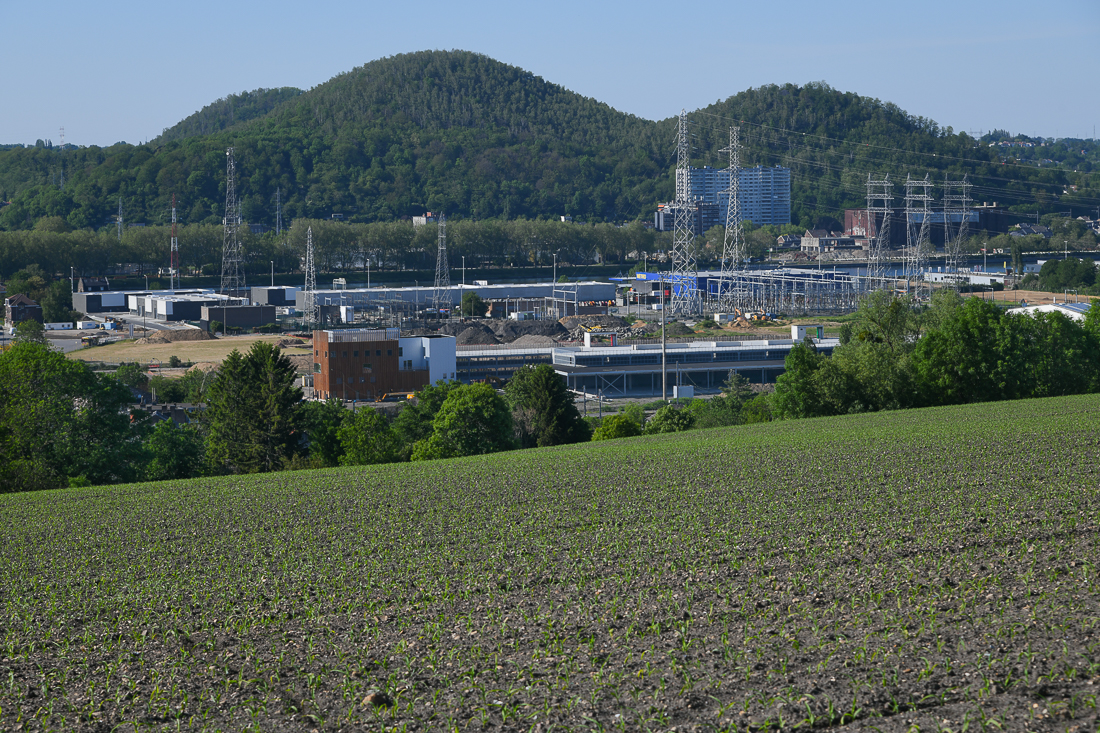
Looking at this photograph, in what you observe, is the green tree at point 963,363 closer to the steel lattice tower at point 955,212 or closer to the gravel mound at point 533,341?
the gravel mound at point 533,341

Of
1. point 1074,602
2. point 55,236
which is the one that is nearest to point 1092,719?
point 1074,602

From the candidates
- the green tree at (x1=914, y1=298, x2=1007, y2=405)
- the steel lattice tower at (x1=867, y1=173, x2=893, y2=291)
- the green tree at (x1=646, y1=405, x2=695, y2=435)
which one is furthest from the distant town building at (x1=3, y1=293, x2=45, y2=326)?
the green tree at (x1=914, y1=298, x2=1007, y2=405)

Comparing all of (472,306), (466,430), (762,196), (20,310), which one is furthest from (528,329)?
(762,196)

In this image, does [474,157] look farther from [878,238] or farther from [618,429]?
[618,429]

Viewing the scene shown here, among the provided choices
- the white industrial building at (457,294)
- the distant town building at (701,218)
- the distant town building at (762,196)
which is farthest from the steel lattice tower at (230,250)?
the distant town building at (762,196)

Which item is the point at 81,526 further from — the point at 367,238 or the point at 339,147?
the point at 339,147

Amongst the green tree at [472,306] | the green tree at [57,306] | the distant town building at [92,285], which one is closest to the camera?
the green tree at [57,306]

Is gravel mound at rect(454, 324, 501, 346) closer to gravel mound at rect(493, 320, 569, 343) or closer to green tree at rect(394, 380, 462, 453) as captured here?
gravel mound at rect(493, 320, 569, 343)
